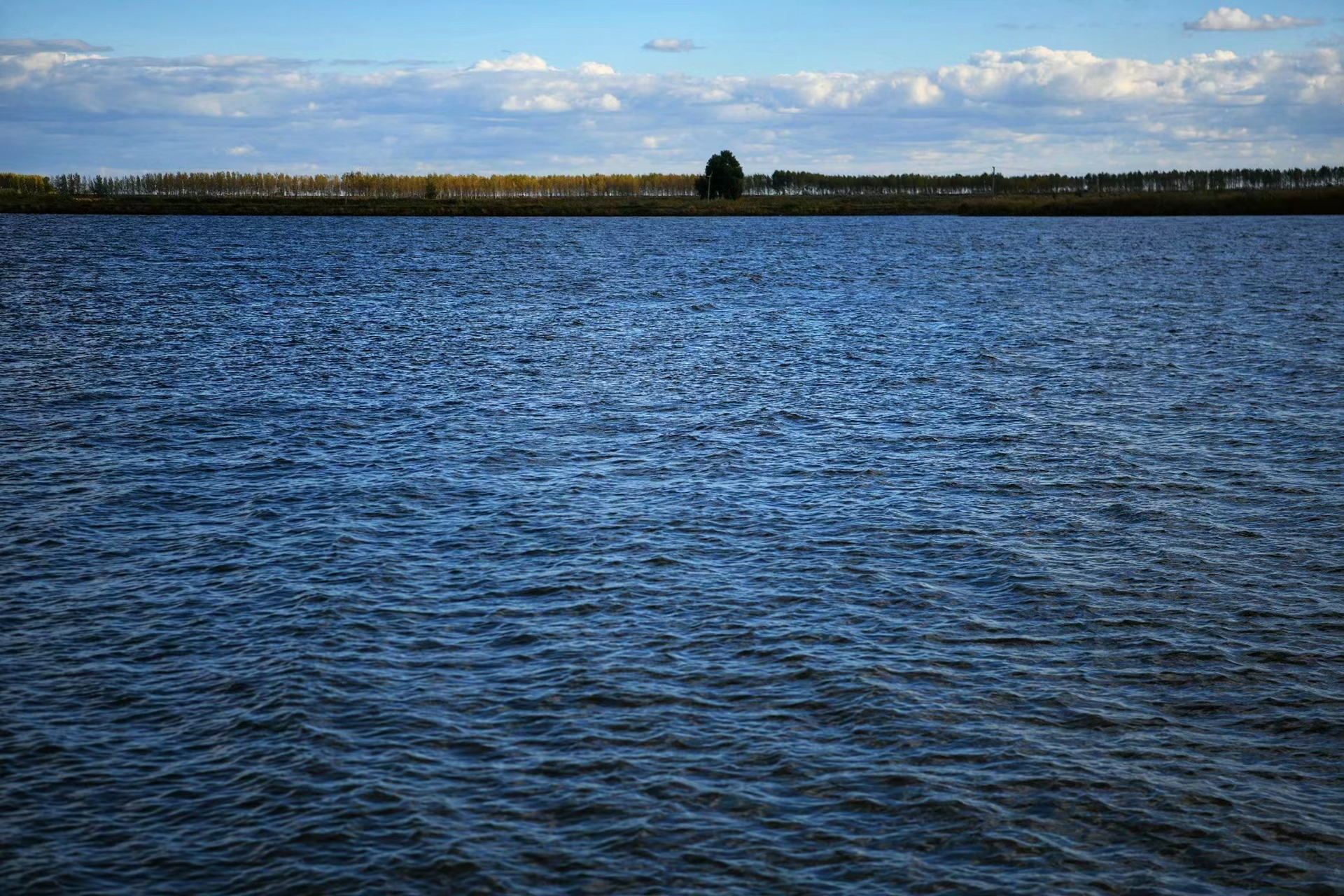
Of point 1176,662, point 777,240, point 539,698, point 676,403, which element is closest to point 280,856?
point 539,698

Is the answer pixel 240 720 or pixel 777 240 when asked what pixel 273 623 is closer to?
pixel 240 720

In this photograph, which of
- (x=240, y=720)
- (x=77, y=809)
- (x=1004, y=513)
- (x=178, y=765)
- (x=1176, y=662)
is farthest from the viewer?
(x=1004, y=513)

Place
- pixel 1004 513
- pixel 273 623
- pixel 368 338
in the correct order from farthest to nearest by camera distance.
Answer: pixel 368 338
pixel 1004 513
pixel 273 623

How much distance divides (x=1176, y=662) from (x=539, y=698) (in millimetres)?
9938

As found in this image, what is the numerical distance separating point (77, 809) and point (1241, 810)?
13749 millimetres

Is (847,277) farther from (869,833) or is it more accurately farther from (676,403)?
(869,833)

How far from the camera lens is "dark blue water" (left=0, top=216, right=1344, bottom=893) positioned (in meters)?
12.9

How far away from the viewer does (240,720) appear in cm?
1566

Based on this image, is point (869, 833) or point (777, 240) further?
point (777, 240)

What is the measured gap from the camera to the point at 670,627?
755 inches

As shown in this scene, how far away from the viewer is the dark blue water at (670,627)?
12.9m

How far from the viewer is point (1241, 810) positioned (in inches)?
539

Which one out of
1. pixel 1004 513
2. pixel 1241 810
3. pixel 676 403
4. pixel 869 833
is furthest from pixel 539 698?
pixel 676 403

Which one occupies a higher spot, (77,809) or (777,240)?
(777,240)
